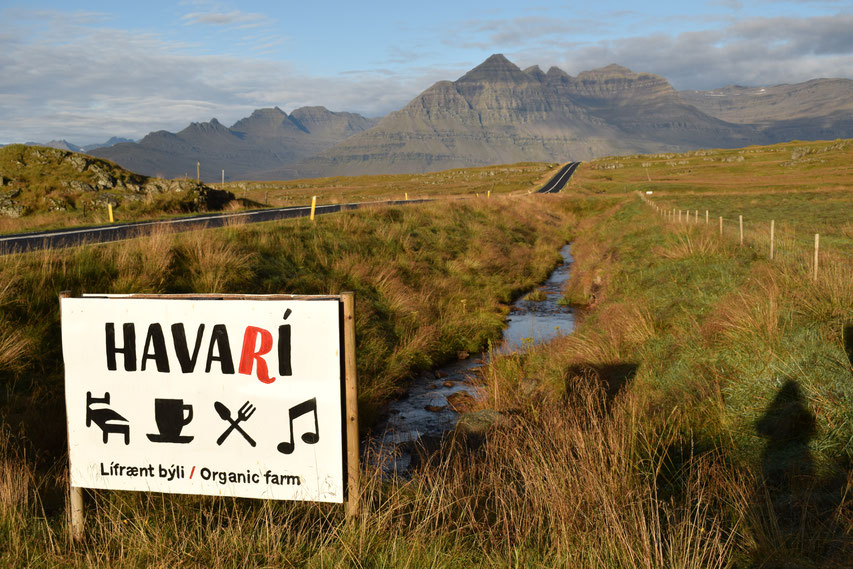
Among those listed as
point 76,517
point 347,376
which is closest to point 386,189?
point 76,517

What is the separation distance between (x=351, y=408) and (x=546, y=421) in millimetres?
A: 3513

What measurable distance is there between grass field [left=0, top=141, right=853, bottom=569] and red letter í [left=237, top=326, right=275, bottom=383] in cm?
92

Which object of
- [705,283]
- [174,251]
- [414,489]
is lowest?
[414,489]

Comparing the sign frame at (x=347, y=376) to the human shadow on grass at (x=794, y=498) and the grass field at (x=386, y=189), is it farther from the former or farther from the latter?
the grass field at (x=386, y=189)

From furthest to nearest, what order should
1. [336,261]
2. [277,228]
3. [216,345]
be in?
1. [277,228]
2. [336,261]
3. [216,345]

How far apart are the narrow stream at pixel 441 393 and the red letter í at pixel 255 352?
186cm

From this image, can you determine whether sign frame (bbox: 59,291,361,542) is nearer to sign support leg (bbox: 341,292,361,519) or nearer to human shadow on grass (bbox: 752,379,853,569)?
sign support leg (bbox: 341,292,361,519)

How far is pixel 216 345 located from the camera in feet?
11.3

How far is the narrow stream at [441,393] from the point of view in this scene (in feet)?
25.5

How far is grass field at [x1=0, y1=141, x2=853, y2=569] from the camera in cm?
360

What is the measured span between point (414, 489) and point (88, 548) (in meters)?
2.38

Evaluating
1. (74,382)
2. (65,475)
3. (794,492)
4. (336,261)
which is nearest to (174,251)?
(336,261)

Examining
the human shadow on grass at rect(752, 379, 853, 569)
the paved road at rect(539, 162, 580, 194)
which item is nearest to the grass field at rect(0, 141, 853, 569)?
the human shadow on grass at rect(752, 379, 853, 569)

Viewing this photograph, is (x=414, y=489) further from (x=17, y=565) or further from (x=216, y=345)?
(x=17, y=565)
